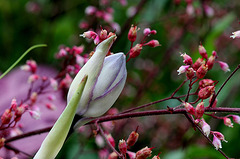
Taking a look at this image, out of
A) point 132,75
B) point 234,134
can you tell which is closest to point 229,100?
point 234,134

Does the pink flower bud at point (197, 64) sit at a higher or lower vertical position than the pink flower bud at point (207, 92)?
higher

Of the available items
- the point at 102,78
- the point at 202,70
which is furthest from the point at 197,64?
the point at 102,78

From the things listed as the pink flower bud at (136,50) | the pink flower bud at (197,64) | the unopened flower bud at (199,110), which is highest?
the pink flower bud at (136,50)

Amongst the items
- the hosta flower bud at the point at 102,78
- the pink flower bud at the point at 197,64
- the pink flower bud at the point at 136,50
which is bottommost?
the pink flower bud at the point at 197,64

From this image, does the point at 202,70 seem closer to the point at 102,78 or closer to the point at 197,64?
the point at 197,64

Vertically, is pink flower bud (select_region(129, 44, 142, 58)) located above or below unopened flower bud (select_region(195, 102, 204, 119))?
above

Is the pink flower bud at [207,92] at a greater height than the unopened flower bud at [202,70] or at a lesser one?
lesser

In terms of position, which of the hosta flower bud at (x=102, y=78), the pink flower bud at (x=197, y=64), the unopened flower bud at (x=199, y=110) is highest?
the hosta flower bud at (x=102, y=78)

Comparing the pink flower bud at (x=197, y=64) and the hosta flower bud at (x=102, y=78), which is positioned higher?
the hosta flower bud at (x=102, y=78)
